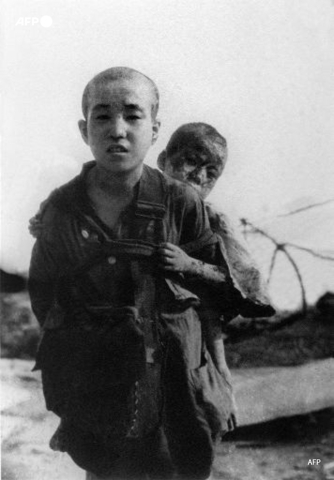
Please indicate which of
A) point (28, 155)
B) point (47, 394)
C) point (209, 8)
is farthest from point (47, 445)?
point (209, 8)

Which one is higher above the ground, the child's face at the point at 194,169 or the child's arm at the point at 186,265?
the child's face at the point at 194,169

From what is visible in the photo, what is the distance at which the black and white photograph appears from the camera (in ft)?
5.39

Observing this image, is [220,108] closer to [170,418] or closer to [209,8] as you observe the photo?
[209,8]

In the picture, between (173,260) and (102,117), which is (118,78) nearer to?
(102,117)

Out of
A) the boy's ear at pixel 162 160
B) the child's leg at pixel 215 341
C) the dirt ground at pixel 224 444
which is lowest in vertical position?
the dirt ground at pixel 224 444

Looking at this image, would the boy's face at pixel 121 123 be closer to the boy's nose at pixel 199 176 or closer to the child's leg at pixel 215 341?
the boy's nose at pixel 199 176

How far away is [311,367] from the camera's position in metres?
1.73

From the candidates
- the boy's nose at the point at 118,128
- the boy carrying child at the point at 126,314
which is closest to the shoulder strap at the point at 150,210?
the boy carrying child at the point at 126,314

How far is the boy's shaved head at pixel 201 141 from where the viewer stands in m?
1.72

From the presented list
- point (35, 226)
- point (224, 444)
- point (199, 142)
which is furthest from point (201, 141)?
point (224, 444)

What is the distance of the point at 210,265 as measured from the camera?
5.47 feet

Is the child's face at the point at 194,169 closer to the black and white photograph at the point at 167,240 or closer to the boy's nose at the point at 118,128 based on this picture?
the black and white photograph at the point at 167,240

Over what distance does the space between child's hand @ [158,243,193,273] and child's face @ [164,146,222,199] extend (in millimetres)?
160

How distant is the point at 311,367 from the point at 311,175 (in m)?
0.43
